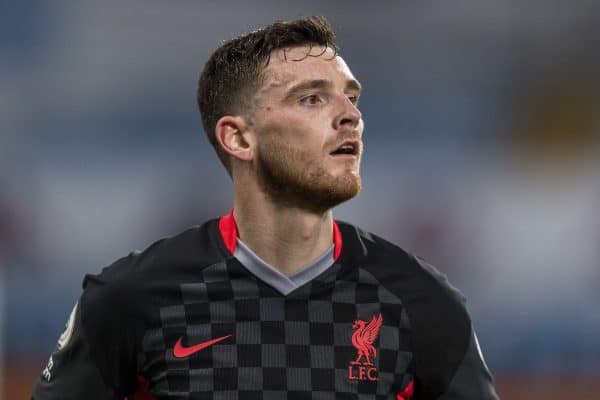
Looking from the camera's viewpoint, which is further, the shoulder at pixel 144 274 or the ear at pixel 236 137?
the ear at pixel 236 137

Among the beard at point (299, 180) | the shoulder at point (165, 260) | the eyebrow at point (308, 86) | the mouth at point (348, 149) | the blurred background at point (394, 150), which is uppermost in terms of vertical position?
the eyebrow at point (308, 86)

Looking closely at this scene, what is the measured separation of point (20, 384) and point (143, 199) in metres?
1.56

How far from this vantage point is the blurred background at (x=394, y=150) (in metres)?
6.10

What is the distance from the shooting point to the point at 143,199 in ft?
21.6

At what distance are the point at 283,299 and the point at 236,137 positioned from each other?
37cm

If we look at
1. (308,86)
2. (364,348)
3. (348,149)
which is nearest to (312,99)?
(308,86)

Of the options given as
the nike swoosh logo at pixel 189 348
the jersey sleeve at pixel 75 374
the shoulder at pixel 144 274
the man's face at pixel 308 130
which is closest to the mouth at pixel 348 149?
the man's face at pixel 308 130

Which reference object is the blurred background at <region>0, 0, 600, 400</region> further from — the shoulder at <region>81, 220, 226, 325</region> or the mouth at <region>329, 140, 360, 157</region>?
the mouth at <region>329, 140, 360, 157</region>

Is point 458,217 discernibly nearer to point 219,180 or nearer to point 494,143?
point 494,143

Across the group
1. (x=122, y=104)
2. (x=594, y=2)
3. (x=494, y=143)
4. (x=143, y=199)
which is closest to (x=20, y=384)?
(x=143, y=199)

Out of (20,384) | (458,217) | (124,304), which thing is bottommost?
(20,384)

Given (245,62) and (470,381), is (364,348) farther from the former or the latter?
(245,62)

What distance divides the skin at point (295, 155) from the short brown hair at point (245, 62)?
2 centimetres

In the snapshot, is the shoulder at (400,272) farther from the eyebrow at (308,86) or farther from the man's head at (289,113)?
the eyebrow at (308,86)
